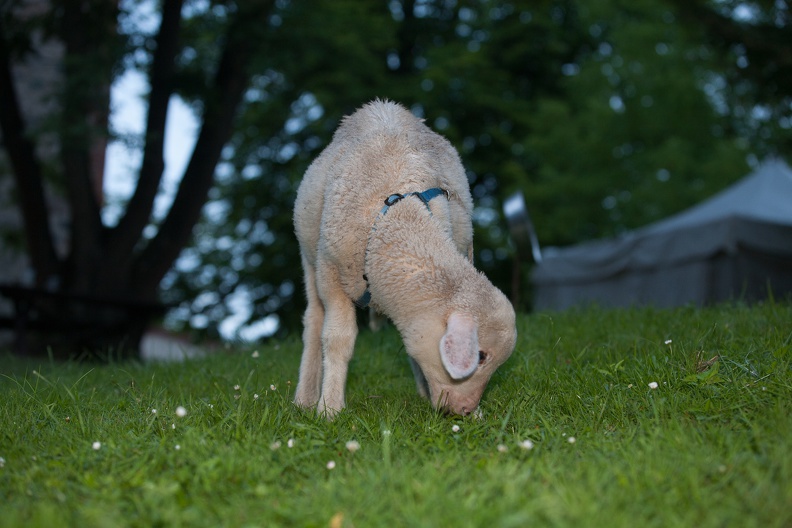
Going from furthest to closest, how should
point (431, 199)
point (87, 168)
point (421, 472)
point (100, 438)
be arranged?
point (87, 168), point (431, 199), point (100, 438), point (421, 472)

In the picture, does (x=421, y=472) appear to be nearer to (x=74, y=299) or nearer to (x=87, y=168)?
(x=74, y=299)

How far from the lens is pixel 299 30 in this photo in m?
10.5

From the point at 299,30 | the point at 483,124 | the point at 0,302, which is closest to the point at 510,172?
the point at 483,124

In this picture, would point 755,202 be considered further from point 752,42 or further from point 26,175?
point 26,175

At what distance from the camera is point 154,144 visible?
10141mm

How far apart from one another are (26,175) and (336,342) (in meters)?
8.00

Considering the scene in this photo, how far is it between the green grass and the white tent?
235 inches

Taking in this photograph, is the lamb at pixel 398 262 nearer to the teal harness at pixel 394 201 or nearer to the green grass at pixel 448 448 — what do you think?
the teal harness at pixel 394 201

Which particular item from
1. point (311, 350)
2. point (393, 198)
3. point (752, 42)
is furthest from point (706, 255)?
point (393, 198)

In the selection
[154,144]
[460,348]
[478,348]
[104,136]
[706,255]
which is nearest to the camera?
[460,348]

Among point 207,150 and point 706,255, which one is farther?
point 706,255

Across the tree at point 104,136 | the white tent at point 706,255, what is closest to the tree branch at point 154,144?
the tree at point 104,136

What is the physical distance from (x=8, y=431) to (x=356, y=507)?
5.99 ft

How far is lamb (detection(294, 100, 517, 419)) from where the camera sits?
3756mm
